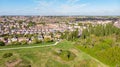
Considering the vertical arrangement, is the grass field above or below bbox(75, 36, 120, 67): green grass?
below

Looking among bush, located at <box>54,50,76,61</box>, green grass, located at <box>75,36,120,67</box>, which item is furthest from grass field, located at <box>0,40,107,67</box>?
green grass, located at <box>75,36,120,67</box>

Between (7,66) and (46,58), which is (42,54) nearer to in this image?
(46,58)

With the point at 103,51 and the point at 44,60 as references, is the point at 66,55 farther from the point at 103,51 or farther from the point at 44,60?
the point at 103,51

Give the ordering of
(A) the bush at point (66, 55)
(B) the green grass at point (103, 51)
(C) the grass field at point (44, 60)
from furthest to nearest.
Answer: (A) the bush at point (66, 55) < (B) the green grass at point (103, 51) < (C) the grass field at point (44, 60)

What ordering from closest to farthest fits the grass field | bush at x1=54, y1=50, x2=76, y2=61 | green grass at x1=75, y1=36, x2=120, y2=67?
1. the grass field
2. green grass at x1=75, y1=36, x2=120, y2=67
3. bush at x1=54, y1=50, x2=76, y2=61

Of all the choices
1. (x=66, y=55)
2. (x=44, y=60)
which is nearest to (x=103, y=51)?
(x=66, y=55)

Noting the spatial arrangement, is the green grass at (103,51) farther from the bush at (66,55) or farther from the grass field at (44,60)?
the bush at (66,55)

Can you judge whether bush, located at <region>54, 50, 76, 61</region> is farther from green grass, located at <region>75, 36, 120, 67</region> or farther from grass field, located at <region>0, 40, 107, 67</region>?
green grass, located at <region>75, 36, 120, 67</region>

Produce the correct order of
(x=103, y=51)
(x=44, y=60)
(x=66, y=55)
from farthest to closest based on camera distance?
1. (x=103, y=51)
2. (x=66, y=55)
3. (x=44, y=60)

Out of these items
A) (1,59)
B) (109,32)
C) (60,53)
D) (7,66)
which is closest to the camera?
(7,66)

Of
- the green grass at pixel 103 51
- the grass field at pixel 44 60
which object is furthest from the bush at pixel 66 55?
the green grass at pixel 103 51

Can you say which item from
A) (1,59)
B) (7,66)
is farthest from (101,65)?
(1,59)
